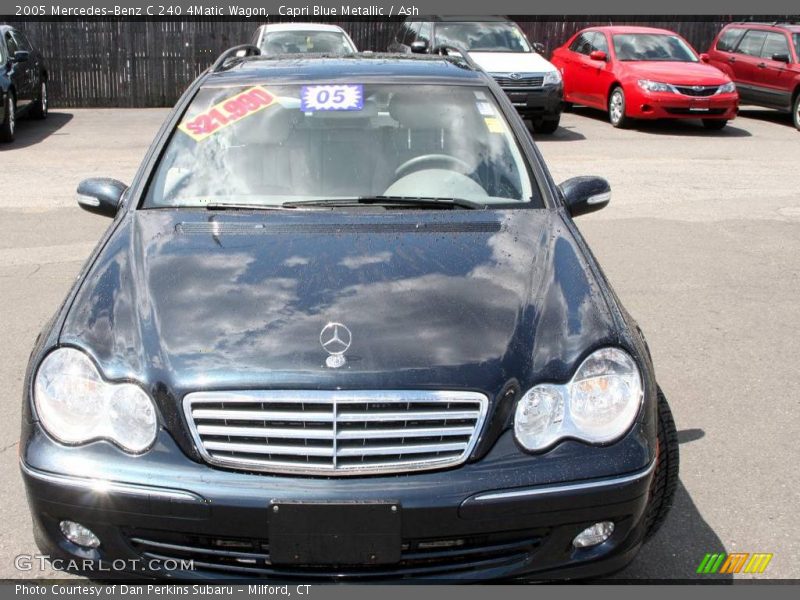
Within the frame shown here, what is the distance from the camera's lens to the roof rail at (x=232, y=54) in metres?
5.32

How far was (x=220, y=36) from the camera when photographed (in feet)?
71.3

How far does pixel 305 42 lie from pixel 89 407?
1501 cm

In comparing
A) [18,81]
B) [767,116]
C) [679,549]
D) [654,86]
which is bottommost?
[767,116]

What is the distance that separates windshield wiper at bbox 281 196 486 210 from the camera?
4289mm

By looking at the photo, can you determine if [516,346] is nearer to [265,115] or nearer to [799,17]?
[265,115]

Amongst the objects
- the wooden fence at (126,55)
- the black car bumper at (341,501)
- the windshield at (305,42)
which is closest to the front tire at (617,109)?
the windshield at (305,42)

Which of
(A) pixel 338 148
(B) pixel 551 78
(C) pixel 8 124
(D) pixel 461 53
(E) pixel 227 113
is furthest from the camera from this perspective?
(B) pixel 551 78

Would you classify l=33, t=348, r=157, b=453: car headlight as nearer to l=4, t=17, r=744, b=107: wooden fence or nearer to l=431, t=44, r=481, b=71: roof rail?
l=431, t=44, r=481, b=71: roof rail

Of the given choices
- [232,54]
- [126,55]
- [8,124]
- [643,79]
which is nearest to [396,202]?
[232,54]

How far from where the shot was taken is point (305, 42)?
17.4 metres

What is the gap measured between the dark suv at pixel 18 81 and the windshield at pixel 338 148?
1114 centimetres

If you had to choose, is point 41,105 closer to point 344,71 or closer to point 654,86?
point 654,86

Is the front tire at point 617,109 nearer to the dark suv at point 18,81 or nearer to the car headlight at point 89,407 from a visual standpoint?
the dark suv at point 18,81

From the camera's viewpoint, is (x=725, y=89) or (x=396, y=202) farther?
(x=725, y=89)
